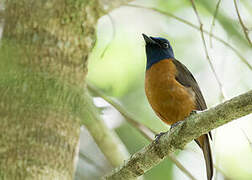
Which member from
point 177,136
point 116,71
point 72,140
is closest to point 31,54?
point 72,140

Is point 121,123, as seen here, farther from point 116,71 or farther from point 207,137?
point 207,137

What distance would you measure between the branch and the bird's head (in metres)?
2.38

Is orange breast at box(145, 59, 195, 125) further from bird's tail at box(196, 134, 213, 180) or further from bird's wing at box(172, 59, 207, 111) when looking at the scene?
bird's tail at box(196, 134, 213, 180)

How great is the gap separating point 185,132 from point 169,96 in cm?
188

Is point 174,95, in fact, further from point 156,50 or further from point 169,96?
point 156,50

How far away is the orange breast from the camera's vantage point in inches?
187

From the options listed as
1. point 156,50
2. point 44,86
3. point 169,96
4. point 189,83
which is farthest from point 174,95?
point 44,86

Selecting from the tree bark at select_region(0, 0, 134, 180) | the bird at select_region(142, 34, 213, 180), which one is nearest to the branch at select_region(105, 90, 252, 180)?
the tree bark at select_region(0, 0, 134, 180)

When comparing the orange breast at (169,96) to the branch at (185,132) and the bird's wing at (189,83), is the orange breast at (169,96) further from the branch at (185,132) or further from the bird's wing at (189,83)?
the branch at (185,132)

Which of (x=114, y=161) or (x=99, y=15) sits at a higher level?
(x=99, y=15)

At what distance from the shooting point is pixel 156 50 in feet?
18.7

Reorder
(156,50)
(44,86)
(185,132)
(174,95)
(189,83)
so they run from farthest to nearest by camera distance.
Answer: (156,50) → (189,83) → (174,95) → (44,86) → (185,132)

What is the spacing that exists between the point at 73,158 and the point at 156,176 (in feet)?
7.81

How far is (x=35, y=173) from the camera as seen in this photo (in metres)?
3.34
